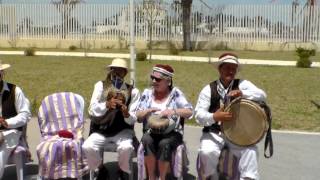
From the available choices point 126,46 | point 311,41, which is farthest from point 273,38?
point 126,46

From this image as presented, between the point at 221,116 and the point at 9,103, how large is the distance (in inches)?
80.2

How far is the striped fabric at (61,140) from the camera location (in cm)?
511

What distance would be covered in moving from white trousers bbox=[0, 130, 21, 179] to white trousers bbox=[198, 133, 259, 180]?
1.77 meters

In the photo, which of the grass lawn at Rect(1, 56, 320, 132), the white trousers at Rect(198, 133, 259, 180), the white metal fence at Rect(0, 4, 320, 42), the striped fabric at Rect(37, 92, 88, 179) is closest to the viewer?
the white trousers at Rect(198, 133, 259, 180)

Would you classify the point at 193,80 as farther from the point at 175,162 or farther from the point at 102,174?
the point at 175,162

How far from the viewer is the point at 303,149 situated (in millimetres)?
7195

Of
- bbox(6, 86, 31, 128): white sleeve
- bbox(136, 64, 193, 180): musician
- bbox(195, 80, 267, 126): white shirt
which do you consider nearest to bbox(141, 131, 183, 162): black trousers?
bbox(136, 64, 193, 180): musician

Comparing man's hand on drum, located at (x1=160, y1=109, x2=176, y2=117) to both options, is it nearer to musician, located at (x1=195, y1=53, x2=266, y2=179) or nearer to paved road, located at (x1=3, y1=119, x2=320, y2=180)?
musician, located at (x1=195, y1=53, x2=266, y2=179)

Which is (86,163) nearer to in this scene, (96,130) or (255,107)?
(96,130)

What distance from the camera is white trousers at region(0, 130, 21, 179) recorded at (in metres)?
5.19

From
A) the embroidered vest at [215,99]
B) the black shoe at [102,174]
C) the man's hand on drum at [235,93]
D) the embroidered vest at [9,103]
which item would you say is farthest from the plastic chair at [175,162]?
the embroidered vest at [9,103]

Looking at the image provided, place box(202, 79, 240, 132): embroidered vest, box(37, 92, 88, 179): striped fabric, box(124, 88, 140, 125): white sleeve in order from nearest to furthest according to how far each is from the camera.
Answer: box(37, 92, 88, 179): striped fabric < box(202, 79, 240, 132): embroidered vest < box(124, 88, 140, 125): white sleeve

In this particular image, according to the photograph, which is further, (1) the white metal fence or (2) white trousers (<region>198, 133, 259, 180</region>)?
(1) the white metal fence

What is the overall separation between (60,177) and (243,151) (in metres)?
1.69
